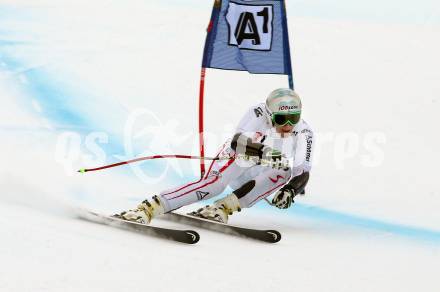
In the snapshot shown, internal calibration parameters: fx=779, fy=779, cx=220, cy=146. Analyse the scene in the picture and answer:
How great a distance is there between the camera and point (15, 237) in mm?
4762

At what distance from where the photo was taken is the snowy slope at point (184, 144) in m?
4.59

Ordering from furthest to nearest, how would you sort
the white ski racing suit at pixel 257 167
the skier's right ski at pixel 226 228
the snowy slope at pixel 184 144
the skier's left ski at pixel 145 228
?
the white ski racing suit at pixel 257 167
the skier's right ski at pixel 226 228
the skier's left ski at pixel 145 228
the snowy slope at pixel 184 144

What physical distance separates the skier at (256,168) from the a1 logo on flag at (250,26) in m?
1.10

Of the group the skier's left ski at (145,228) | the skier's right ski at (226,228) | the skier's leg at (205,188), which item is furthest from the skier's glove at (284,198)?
the skier's left ski at (145,228)

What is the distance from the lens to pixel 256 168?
620 centimetres

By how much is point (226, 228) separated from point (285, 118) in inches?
37.2

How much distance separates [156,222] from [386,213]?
7.51 ft

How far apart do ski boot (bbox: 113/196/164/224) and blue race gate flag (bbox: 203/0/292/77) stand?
174 centimetres

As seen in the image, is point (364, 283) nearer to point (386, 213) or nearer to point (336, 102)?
point (386, 213)

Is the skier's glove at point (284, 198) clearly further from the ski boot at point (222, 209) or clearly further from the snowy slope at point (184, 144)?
the ski boot at point (222, 209)

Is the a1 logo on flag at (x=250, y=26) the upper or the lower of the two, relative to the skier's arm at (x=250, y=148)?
upper

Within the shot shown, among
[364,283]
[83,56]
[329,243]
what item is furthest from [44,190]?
[83,56]

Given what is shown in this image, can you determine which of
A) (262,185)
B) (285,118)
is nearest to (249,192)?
(262,185)

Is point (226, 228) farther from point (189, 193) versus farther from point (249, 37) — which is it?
point (249, 37)
